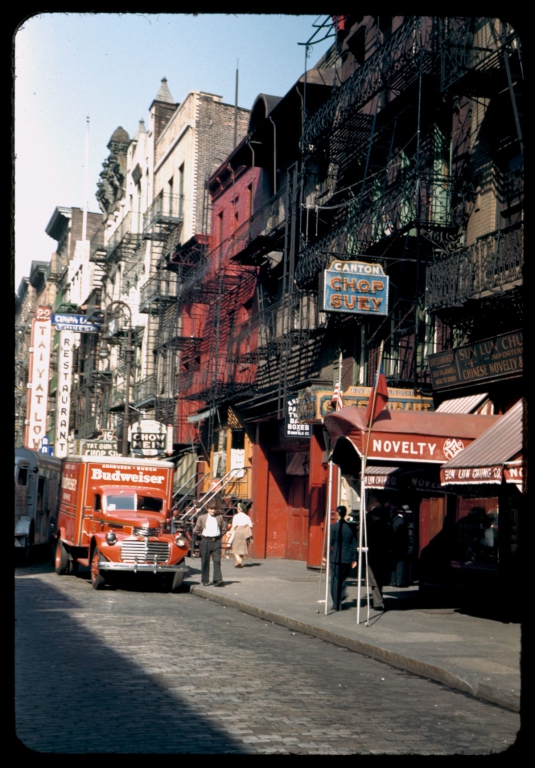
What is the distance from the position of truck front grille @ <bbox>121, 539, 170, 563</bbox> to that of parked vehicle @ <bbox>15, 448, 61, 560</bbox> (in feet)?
24.4

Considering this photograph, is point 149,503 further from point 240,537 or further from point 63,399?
point 63,399

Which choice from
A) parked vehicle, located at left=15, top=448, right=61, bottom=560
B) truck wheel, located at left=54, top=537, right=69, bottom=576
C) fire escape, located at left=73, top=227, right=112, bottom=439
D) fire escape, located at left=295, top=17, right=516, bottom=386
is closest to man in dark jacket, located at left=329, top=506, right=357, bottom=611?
fire escape, located at left=295, top=17, right=516, bottom=386

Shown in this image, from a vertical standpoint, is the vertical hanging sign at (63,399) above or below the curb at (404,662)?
above

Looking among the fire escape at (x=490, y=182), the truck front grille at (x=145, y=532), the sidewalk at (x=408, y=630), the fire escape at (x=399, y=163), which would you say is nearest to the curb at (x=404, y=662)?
the sidewalk at (x=408, y=630)

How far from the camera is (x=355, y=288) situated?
74.5ft

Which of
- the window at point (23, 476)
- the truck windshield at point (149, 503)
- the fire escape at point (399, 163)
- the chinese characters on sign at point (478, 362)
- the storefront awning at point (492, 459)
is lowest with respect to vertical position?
the truck windshield at point (149, 503)

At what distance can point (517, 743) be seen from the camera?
324 cm

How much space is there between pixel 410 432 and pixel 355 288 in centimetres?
730

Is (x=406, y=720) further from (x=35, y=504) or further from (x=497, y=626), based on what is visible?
(x=35, y=504)

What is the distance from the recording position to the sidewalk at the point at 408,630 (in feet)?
35.1

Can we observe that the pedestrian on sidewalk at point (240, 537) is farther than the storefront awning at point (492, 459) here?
Yes

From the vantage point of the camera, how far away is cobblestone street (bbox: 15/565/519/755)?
23.9 feet

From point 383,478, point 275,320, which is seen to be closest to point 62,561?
point 383,478

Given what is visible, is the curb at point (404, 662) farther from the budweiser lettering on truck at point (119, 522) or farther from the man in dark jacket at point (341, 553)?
the budweiser lettering on truck at point (119, 522)
